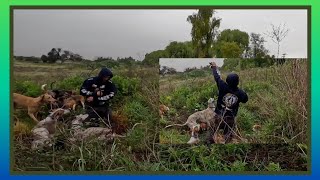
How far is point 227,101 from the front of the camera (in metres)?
8.62

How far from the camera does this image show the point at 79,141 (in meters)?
8.50

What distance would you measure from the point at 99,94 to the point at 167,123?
1.11 meters

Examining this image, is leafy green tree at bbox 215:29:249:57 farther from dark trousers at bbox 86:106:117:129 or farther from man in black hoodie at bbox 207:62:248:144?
dark trousers at bbox 86:106:117:129

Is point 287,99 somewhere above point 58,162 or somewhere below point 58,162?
above

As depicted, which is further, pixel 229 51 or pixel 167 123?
pixel 229 51

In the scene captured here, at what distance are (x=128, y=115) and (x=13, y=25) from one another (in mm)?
2175

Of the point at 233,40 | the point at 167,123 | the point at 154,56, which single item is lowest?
the point at 167,123

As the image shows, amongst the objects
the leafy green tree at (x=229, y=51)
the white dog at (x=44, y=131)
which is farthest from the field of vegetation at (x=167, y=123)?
the leafy green tree at (x=229, y=51)

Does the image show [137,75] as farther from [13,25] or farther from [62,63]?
[13,25]

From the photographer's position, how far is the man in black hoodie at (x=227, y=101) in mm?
8617

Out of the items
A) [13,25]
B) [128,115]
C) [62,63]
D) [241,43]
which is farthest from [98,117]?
[241,43]

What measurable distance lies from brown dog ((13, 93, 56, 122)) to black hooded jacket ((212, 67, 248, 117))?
2574mm

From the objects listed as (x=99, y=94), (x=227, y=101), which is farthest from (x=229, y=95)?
(x=99, y=94)

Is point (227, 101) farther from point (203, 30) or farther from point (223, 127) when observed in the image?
point (203, 30)
